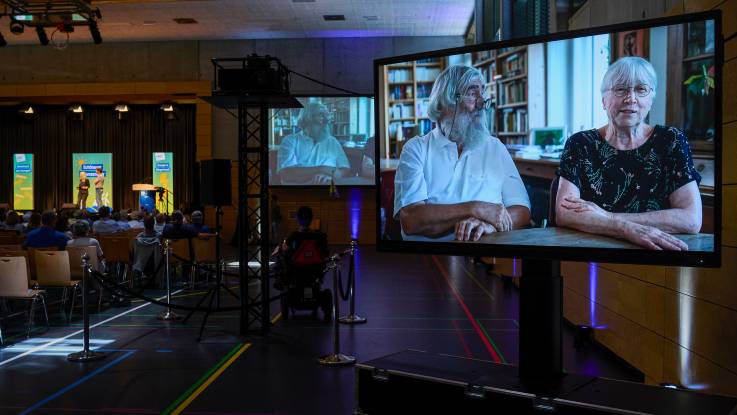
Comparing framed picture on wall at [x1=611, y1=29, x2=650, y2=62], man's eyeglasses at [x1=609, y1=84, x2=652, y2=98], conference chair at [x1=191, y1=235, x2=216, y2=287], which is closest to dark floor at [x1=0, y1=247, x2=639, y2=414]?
conference chair at [x1=191, y1=235, x2=216, y2=287]

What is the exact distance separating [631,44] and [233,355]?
13.8 ft

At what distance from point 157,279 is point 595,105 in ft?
27.5

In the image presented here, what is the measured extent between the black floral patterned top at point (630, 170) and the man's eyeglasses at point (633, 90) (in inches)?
8.2

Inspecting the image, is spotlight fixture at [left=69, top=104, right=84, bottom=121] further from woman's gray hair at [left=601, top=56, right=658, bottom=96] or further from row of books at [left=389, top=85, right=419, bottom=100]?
woman's gray hair at [left=601, top=56, right=658, bottom=96]

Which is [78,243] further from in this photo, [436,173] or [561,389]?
[561,389]

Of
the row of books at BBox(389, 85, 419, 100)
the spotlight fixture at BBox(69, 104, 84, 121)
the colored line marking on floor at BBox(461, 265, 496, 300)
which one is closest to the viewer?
the row of books at BBox(389, 85, 419, 100)

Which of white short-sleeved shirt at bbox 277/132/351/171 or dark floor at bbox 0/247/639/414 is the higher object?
white short-sleeved shirt at bbox 277/132/351/171

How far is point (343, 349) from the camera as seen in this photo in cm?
630

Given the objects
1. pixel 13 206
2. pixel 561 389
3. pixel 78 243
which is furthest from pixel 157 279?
pixel 13 206

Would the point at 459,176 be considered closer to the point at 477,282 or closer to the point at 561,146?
the point at 561,146

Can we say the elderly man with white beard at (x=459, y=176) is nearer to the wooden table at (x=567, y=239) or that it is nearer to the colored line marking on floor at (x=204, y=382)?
the wooden table at (x=567, y=239)

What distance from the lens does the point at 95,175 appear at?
72.3 feet

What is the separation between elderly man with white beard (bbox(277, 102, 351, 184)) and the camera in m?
18.7

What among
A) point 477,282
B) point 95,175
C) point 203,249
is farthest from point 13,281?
point 95,175
